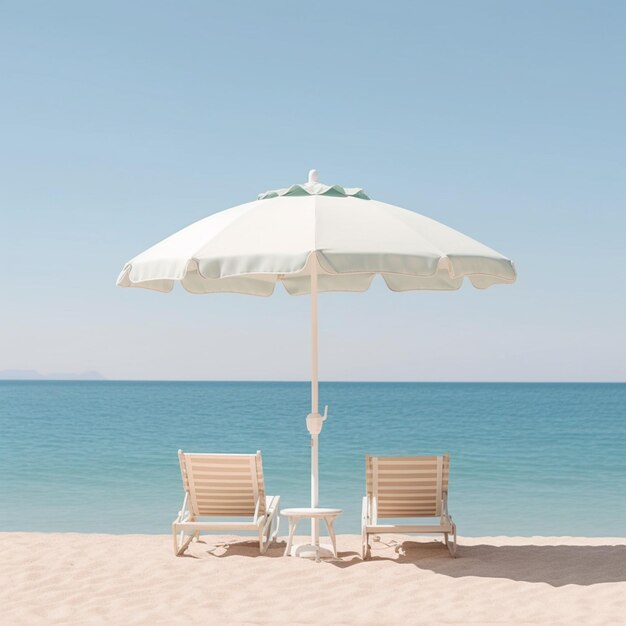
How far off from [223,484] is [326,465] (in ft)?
36.2

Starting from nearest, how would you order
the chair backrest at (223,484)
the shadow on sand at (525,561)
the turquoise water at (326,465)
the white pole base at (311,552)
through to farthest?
1. the shadow on sand at (525,561)
2. the white pole base at (311,552)
3. the chair backrest at (223,484)
4. the turquoise water at (326,465)

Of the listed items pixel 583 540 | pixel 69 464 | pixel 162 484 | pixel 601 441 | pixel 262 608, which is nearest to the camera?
pixel 262 608

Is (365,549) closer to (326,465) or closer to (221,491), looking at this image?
(221,491)

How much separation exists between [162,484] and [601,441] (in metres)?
15.6

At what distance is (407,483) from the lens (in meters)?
6.24

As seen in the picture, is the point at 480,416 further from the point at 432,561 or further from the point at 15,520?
the point at 432,561

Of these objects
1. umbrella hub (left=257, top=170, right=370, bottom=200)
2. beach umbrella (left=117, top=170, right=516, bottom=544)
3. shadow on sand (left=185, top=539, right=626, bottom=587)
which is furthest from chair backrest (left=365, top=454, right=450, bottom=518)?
umbrella hub (left=257, top=170, right=370, bottom=200)

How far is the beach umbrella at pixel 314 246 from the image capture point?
515cm

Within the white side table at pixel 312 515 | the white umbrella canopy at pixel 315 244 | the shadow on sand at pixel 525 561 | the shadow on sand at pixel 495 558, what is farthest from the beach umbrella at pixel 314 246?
the shadow on sand at pixel 525 561

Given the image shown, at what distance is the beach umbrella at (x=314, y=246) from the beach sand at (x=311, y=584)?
2.38 ft

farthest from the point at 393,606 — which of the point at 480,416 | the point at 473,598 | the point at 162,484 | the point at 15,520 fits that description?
the point at 480,416

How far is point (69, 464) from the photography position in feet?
59.3

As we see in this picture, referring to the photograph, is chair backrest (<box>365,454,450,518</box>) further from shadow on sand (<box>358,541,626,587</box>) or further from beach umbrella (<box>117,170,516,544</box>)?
beach umbrella (<box>117,170,516,544</box>)

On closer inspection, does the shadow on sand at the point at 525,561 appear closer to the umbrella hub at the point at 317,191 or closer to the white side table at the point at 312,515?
the white side table at the point at 312,515
